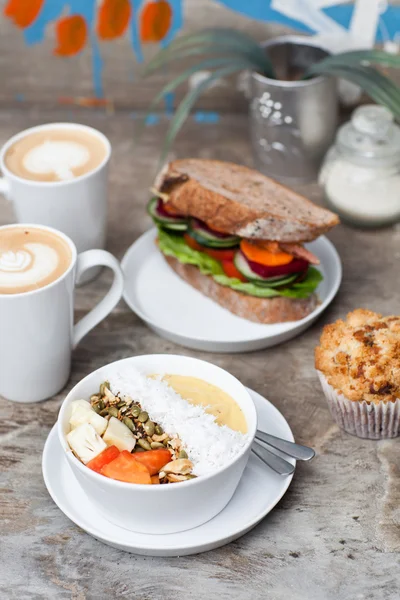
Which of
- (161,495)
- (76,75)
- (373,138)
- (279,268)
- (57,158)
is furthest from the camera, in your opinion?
(76,75)

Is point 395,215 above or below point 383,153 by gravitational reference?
below

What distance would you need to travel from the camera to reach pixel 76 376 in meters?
1.63

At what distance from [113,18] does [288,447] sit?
4.85 feet

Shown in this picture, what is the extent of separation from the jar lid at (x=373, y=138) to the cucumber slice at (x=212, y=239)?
14.9 inches

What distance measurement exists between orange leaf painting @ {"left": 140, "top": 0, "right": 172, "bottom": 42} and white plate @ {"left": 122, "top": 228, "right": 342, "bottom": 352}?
72 cm

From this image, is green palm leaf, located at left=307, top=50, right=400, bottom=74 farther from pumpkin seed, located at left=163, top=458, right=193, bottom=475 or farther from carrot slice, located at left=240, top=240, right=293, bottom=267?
pumpkin seed, located at left=163, top=458, right=193, bottom=475

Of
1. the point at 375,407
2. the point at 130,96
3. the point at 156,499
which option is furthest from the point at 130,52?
the point at 156,499

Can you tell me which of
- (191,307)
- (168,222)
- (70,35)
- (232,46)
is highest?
(232,46)

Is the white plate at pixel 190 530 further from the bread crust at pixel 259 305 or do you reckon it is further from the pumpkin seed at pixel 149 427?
the bread crust at pixel 259 305

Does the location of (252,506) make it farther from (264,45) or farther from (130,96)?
(130,96)

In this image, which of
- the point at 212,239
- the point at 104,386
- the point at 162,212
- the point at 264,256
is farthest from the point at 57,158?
the point at 104,386

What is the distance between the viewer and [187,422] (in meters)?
1.29

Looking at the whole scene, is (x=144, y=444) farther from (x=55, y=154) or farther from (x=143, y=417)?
(x=55, y=154)

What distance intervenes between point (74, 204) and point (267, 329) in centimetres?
46
